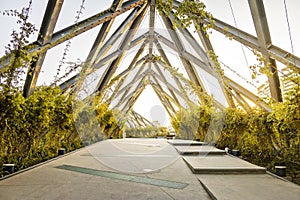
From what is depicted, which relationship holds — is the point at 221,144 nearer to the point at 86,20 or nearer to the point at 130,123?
the point at 86,20

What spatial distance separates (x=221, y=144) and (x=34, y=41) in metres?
5.19

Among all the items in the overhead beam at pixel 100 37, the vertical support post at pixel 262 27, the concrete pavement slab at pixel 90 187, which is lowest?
the concrete pavement slab at pixel 90 187

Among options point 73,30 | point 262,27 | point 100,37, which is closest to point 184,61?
point 100,37

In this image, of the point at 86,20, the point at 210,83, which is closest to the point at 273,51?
the point at 210,83

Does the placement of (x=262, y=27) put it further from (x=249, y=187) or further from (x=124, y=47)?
(x=124, y=47)

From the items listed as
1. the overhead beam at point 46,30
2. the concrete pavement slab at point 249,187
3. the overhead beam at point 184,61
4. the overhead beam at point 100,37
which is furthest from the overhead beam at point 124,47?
the concrete pavement slab at point 249,187

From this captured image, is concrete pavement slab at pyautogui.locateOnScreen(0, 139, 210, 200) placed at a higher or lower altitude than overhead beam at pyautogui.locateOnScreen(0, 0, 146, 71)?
lower

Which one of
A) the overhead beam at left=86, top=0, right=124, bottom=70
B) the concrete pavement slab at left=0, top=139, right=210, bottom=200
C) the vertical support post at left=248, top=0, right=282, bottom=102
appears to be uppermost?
the overhead beam at left=86, top=0, right=124, bottom=70

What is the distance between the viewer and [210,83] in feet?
23.5

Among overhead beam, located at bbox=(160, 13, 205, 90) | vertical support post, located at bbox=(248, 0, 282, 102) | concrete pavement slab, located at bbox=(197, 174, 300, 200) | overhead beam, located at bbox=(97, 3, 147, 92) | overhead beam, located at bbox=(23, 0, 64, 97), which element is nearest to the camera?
concrete pavement slab, located at bbox=(197, 174, 300, 200)

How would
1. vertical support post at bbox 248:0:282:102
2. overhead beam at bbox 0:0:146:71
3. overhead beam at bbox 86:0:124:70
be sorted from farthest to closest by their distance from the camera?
overhead beam at bbox 86:0:124:70 < overhead beam at bbox 0:0:146:71 < vertical support post at bbox 248:0:282:102

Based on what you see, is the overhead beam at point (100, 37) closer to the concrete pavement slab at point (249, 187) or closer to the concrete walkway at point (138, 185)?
the concrete walkway at point (138, 185)

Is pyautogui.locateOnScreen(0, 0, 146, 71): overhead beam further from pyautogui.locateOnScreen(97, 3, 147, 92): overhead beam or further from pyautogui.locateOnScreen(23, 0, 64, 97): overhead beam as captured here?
pyautogui.locateOnScreen(97, 3, 147, 92): overhead beam

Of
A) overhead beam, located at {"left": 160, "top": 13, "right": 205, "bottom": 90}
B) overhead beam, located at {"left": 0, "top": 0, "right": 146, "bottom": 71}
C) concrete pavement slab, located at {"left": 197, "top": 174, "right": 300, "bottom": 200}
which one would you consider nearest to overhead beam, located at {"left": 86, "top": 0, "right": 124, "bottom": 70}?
overhead beam, located at {"left": 0, "top": 0, "right": 146, "bottom": 71}
